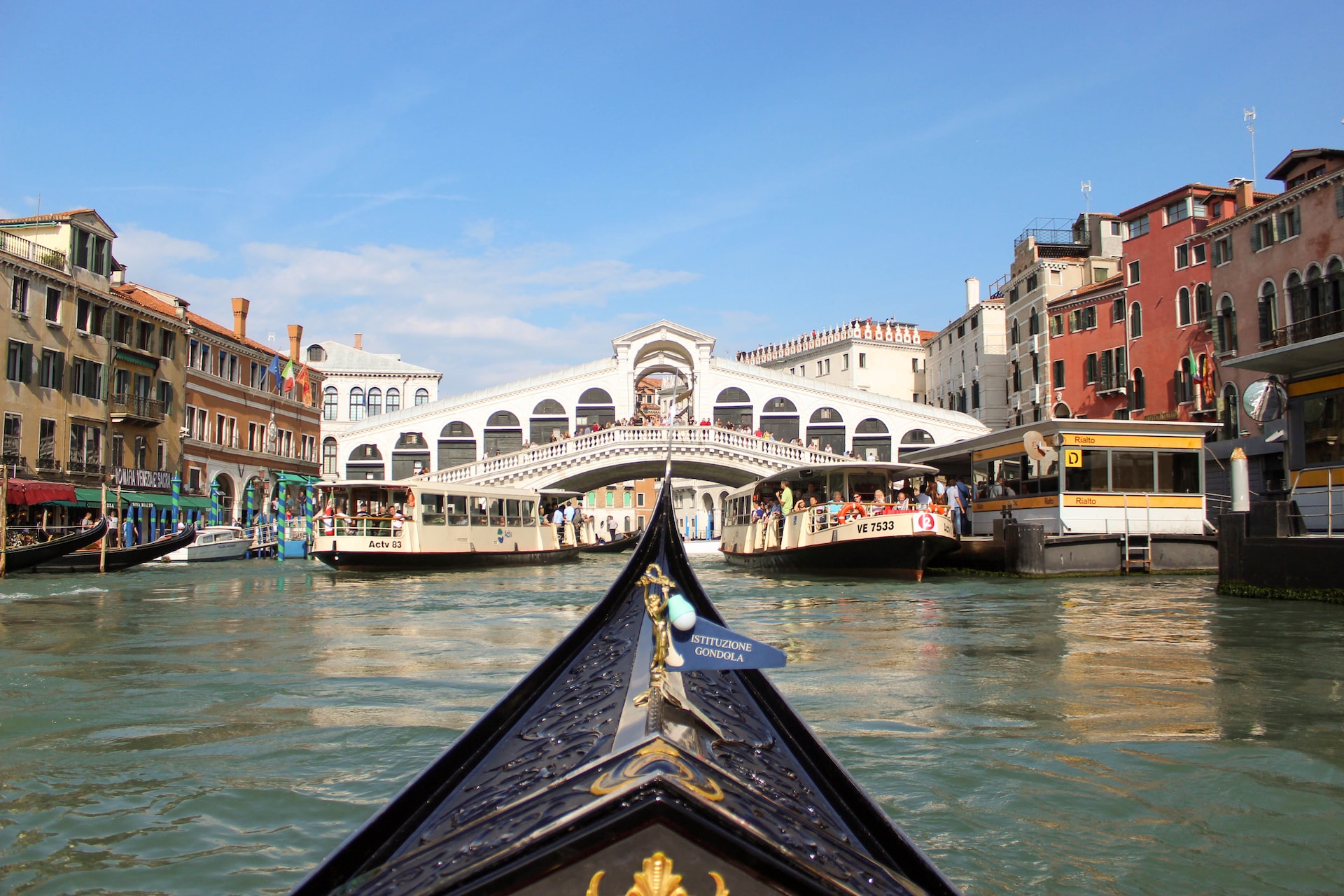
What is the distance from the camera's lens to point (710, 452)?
78.9 ft

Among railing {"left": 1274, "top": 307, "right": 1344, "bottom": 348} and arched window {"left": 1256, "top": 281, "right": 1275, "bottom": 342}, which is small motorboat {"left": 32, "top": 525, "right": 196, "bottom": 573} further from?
arched window {"left": 1256, "top": 281, "right": 1275, "bottom": 342}

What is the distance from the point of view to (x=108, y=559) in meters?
14.9

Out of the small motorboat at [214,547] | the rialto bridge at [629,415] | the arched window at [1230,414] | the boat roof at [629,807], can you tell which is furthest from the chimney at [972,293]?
the boat roof at [629,807]

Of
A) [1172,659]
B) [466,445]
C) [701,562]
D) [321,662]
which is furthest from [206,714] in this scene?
[466,445]

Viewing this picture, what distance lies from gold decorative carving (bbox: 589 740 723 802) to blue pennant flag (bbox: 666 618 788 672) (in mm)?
256

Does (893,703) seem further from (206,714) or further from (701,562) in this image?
(701,562)

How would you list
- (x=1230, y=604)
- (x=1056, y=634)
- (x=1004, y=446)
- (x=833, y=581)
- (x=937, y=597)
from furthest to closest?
(x=1004, y=446), (x=833, y=581), (x=937, y=597), (x=1230, y=604), (x=1056, y=634)

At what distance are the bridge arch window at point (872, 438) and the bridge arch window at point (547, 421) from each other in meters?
7.94

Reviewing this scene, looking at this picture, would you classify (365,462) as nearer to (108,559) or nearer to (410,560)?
(108,559)

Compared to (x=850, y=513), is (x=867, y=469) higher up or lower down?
higher up

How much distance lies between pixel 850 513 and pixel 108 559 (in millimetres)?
10426

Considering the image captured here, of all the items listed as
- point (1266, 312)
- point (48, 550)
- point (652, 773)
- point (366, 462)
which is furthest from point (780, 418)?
point (652, 773)

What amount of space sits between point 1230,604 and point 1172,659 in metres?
3.33

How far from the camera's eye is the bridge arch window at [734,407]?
1148 inches
